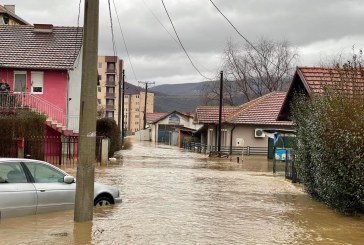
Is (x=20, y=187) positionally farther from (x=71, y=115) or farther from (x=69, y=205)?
(x=71, y=115)

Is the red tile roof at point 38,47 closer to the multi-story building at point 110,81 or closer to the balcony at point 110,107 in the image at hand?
the balcony at point 110,107

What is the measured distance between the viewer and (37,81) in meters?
34.8

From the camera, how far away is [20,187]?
10.4 metres

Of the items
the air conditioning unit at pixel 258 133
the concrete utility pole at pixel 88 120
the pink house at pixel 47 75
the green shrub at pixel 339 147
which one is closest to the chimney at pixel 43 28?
the pink house at pixel 47 75

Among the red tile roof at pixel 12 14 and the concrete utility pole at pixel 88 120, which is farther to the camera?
the red tile roof at pixel 12 14

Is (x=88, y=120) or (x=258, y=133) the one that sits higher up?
(x=258, y=133)

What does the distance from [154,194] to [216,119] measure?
3491 cm

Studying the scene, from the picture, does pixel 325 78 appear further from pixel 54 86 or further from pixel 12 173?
pixel 54 86

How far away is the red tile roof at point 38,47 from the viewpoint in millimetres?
34250

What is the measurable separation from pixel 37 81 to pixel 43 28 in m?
5.17

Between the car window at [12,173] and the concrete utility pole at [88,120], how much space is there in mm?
1263

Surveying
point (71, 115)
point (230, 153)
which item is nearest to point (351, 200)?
point (71, 115)

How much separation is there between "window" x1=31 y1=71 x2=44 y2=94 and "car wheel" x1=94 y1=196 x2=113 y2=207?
23.8 metres

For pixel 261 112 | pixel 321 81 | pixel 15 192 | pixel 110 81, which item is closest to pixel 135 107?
pixel 110 81
